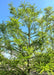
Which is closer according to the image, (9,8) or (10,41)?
(10,41)

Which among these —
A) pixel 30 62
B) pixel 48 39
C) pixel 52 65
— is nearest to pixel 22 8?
pixel 48 39

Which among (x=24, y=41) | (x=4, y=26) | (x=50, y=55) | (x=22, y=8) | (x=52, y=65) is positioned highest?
(x=22, y=8)

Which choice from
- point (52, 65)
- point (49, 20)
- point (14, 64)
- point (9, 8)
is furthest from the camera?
point (9, 8)

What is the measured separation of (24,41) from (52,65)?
8.49 ft

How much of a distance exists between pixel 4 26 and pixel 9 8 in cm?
167

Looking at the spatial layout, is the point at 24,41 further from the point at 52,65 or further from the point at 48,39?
the point at 52,65

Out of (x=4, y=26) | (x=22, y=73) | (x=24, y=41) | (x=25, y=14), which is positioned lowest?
(x=22, y=73)

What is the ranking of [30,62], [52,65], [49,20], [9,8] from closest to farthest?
[52,65] < [30,62] < [49,20] < [9,8]

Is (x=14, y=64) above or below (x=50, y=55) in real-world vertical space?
below

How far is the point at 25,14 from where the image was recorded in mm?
7035

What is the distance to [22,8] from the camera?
7.36 m

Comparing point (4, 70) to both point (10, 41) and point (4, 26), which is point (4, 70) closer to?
point (10, 41)

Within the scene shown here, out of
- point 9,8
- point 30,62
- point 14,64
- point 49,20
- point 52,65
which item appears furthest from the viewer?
point 9,8

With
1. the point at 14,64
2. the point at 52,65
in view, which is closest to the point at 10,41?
the point at 14,64
